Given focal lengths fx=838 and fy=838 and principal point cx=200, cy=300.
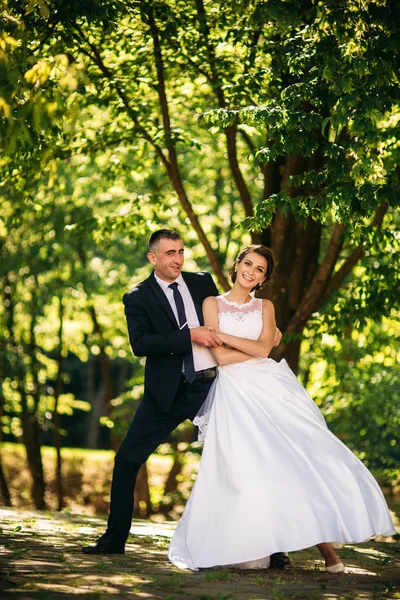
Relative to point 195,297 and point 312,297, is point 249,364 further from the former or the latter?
point 312,297

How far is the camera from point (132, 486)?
628 centimetres

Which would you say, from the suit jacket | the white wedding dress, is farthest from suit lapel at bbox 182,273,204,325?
the white wedding dress

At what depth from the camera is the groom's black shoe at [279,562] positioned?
5805 mm

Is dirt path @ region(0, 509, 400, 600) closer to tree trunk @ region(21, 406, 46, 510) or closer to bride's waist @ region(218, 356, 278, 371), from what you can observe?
bride's waist @ region(218, 356, 278, 371)

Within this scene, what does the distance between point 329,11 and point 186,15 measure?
2407 mm

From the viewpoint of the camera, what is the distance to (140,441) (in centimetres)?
621

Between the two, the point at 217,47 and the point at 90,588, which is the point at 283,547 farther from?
the point at 217,47

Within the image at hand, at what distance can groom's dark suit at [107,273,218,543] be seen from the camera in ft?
20.3

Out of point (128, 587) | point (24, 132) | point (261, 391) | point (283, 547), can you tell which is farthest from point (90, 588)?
point (24, 132)

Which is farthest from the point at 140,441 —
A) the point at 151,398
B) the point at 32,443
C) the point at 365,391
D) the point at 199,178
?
the point at 32,443

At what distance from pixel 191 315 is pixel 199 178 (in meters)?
7.55

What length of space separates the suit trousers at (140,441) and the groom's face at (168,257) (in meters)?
0.82

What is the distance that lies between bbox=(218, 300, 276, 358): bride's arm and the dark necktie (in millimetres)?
338

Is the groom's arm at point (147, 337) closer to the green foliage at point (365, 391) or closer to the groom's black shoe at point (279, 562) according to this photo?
the groom's black shoe at point (279, 562)
